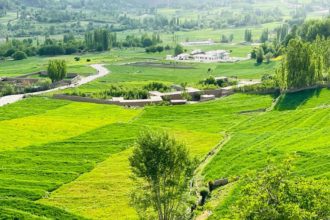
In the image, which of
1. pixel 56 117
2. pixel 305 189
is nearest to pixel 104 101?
pixel 56 117

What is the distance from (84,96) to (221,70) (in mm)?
62562

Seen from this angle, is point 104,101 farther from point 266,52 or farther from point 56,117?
point 266,52

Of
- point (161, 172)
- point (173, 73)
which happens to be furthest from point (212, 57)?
point (161, 172)

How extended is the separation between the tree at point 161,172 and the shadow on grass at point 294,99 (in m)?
50.9

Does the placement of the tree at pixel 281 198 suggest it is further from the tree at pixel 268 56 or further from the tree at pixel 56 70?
the tree at pixel 268 56

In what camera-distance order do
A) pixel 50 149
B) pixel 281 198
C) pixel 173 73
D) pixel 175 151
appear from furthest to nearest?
pixel 173 73 → pixel 50 149 → pixel 175 151 → pixel 281 198

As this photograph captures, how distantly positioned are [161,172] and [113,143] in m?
29.8

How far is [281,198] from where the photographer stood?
34562mm

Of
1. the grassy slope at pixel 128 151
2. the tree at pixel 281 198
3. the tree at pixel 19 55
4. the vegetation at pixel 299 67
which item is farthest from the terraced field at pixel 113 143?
the tree at pixel 19 55

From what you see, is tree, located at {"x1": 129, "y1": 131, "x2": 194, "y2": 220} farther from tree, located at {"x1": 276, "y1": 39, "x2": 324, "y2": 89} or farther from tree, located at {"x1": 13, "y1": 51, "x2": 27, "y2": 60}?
tree, located at {"x1": 13, "y1": 51, "x2": 27, "y2": 60}

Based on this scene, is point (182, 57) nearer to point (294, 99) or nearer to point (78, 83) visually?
point (78, 83)

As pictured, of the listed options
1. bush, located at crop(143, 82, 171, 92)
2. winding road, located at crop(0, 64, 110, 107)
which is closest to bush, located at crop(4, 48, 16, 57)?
winding road, located at crop(0, 64, 110, 107)

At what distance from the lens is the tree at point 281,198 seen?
33438 millimetres

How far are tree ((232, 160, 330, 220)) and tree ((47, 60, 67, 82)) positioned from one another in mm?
102553
